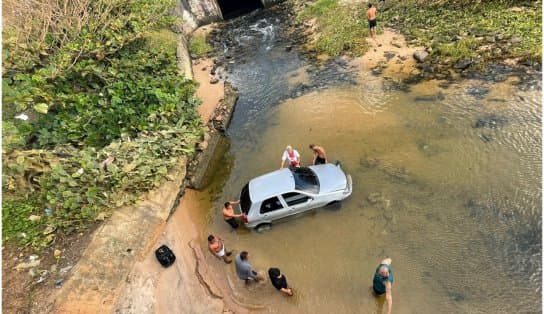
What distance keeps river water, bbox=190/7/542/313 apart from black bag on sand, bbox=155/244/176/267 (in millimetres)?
1472

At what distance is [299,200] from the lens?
1055 cm

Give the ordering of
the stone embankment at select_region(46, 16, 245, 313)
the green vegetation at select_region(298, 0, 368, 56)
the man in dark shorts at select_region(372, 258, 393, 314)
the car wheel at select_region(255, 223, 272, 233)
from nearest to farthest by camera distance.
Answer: the man in dark shorts at select_region(372, 258, 393, 314) → the stone embankment at select_region(46, 16, 245, 313) → the car wheel at select_region(255, 223, 272, 233) → the green vegetation at select_region(298, 0, 368, 56)

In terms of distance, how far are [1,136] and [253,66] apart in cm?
1282

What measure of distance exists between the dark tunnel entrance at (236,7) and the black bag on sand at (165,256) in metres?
22.1

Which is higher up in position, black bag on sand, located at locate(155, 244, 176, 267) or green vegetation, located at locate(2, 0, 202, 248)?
green vegetation, located at locate(2, 0, 202, 248)

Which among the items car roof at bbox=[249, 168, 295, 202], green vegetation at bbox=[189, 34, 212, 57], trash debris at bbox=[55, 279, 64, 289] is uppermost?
green vegetation at bbox=[189, 34, 212, 57]

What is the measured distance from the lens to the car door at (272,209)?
10.4m

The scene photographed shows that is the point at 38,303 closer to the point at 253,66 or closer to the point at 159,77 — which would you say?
the point at 159,77

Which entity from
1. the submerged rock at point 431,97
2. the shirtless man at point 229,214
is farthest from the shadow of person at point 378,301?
the submerged rock at point 431,97

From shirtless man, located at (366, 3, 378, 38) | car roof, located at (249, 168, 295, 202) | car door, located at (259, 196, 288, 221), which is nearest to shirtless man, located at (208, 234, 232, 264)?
car door, located at (259, 196, 288, 221)

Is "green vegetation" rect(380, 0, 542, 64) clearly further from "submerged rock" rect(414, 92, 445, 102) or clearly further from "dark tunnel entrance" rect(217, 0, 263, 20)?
"dark tunnel entrance" rect(217, 0, 263, 20)

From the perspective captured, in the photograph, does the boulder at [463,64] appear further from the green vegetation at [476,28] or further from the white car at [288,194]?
the white car at [288,194]

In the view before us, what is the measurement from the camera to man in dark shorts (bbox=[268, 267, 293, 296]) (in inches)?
340

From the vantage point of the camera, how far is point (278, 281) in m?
8.73
